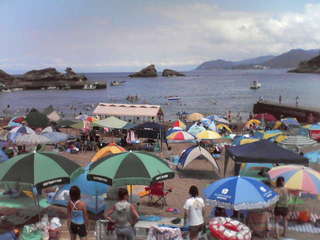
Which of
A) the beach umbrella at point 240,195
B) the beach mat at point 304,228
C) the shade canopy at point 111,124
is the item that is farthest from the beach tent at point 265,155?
the shade canopy at point 111,124

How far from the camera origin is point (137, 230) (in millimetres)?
7508

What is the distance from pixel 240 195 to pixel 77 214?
2.87 meters

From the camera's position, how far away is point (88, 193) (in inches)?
343

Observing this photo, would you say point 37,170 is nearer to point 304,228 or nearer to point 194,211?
point 194,211

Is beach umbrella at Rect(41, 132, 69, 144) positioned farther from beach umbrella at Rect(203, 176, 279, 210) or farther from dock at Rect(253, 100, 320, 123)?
dock at Rect(253, 100, 320, 123)

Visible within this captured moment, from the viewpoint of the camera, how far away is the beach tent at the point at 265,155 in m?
9.81

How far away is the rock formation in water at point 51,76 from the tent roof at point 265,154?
11069 cm

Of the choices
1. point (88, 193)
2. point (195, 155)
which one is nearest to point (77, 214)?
point (88, 193)

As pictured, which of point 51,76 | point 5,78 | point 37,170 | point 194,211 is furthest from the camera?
point 51,76

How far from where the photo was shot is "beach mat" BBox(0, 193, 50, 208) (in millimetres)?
8703

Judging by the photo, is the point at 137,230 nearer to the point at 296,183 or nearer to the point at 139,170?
the point at 139,170

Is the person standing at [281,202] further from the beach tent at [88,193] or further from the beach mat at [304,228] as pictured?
the beach tent at [88,193]

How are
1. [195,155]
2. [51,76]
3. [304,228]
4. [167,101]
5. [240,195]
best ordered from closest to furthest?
[240,195] → [304,228] → [195,155] → [167,101] → [51,76]

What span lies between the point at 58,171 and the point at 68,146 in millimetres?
12273
